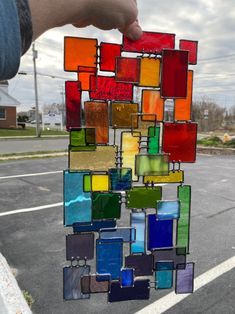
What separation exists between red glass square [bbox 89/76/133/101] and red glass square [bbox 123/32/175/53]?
0.20 m

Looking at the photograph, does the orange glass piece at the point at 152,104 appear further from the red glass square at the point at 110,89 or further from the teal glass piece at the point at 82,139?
the teal glass piece at the point at 82,139

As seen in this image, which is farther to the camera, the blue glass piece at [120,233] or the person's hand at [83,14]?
the blue glass piece at [120,233]

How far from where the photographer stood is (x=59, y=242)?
4.38 metres

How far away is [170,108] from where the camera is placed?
1.98 m

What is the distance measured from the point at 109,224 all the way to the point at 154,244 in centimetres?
30

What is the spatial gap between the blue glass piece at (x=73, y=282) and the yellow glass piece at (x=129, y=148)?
615 mm

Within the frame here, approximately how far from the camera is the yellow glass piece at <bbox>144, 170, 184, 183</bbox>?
182cm

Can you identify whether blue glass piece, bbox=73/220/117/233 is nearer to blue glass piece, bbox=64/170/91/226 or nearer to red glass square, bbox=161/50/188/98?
blue glass piece, bbox=64/170/91/226

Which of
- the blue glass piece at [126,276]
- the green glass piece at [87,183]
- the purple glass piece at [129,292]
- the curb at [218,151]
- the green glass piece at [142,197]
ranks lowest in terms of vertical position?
the curb at [218,151]

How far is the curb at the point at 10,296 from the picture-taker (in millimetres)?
2539

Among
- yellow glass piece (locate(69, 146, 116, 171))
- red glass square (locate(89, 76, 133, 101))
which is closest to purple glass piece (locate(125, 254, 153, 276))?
yellow glass piece (locate(69, 146, 116, 171))

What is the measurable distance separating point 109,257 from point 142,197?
0.39m

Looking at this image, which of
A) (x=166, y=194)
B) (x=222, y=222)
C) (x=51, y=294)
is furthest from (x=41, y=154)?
(x=51, y=294)

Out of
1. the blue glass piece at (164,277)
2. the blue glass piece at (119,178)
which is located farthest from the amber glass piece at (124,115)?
the blue glass piece at (164,277)
